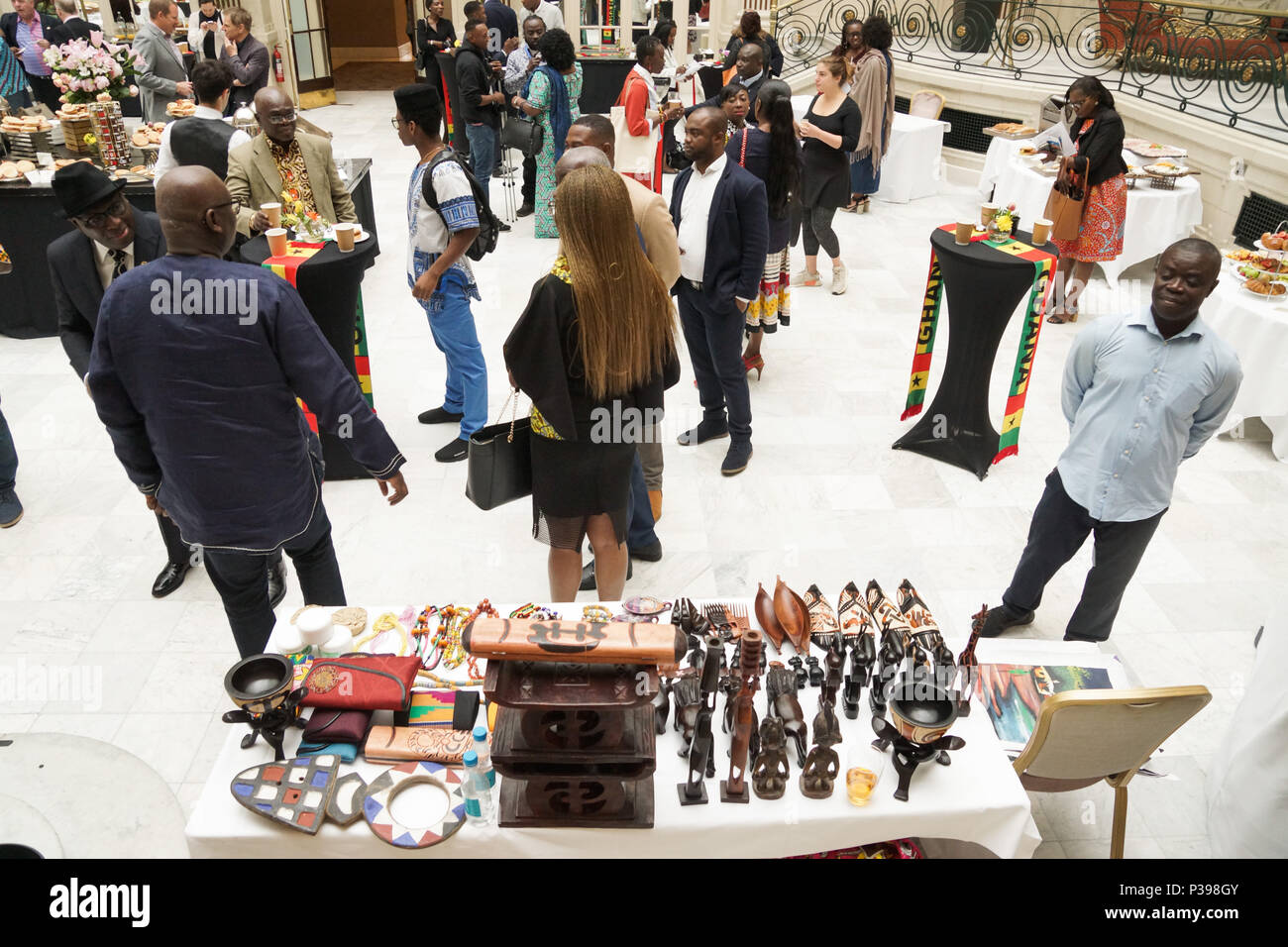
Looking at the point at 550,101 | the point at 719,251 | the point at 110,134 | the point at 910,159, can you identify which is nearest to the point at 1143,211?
the point at 910,159

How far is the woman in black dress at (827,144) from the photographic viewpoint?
581 cm

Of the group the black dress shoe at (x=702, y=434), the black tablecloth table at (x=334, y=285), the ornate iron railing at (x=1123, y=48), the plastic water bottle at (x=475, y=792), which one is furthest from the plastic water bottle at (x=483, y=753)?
the ornate iron railing at (x=1123, y=48)

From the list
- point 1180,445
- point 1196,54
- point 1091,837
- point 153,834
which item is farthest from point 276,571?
point 1196,54

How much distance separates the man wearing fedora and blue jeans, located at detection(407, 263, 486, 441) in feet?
4.07

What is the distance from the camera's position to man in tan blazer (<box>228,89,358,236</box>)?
13.8 ft

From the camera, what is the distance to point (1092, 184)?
5.87 meters

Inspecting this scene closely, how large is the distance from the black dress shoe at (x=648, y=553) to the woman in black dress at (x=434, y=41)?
20.8ft

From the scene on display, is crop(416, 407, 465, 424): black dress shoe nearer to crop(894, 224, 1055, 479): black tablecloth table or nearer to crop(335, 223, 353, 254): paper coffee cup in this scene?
crop(335, 223, 353, 254): paper coffee cup

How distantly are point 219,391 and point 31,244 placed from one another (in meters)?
4.40

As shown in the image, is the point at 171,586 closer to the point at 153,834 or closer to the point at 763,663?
the point at 153,834

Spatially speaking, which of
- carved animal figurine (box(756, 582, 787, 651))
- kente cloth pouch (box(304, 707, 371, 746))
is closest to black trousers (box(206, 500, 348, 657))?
kente cloth pouch (box(304, 707, 371, 746))

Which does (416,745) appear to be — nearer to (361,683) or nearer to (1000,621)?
(361,683)

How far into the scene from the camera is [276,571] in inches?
136

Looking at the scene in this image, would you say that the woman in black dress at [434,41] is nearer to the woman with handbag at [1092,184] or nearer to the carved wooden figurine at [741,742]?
the woman with handbag at [1092,184]
